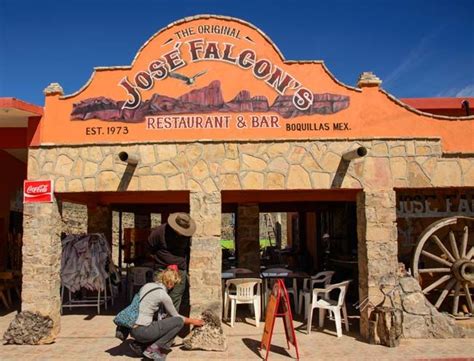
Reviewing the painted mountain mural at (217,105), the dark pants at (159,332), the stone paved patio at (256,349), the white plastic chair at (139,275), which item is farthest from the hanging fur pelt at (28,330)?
the white plastic chair at (139,275)

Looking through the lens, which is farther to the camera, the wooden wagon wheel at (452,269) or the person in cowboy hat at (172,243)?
the wooden wagon wheel at (452,269)

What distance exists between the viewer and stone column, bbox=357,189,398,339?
23.5 ft

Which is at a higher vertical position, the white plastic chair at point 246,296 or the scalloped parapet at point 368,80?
the scalloped parapet at point 368,80

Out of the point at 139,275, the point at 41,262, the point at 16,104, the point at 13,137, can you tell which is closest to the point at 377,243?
the point at 41,262

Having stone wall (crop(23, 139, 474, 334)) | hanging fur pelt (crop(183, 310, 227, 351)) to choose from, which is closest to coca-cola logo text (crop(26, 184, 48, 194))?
stone wall (crop(23, 139, 474, 334))

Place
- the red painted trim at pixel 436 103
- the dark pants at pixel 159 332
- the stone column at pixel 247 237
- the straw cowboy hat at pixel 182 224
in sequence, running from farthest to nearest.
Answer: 1. the stone column at pixel 247 237
2. the red painted trim at pixel 436 103
3. the straw cowboy hat at pixel 182 224
4. the dark pants at pixel 159 332

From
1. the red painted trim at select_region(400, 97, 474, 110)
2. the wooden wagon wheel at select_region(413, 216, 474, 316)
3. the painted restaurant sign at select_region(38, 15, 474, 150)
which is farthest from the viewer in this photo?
the red painted trim at select_region(400, 97, 474, 110)

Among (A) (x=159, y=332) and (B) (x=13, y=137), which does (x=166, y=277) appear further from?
(B) (x=13, y=137)

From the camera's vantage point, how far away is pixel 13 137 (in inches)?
349

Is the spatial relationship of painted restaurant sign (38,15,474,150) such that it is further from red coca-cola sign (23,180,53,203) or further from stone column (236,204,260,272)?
stone column (236,204,260,272)

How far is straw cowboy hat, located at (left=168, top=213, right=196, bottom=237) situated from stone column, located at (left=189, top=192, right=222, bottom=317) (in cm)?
27

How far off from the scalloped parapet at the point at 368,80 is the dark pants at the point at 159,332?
15.3ft

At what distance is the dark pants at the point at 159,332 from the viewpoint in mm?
5586

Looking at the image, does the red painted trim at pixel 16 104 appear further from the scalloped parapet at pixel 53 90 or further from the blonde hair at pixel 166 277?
the blonde hair at pixel 166 277
